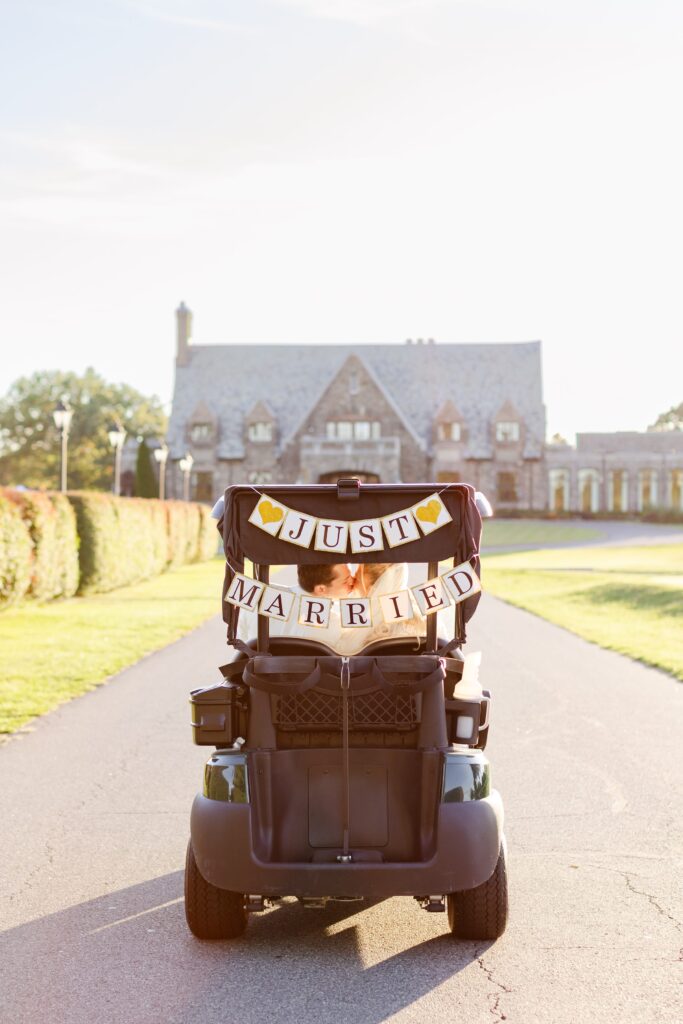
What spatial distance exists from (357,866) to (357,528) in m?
1.29

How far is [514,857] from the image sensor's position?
5.65 metres

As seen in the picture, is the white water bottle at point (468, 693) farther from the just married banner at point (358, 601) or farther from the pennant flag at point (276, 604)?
the pennant flag at point (276, 604)

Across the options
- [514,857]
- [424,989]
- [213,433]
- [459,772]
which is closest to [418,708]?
[459,772]

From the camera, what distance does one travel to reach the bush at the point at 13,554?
1783cm

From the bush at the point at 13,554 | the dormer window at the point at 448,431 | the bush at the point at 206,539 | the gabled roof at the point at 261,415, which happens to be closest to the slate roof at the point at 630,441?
the dormer window at the point at 448,431

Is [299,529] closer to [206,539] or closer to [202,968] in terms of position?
[202,968]

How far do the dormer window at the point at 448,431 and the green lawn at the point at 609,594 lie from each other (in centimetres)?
2787

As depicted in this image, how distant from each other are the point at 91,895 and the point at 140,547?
22902mm

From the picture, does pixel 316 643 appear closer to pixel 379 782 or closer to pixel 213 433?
pixel 379 782

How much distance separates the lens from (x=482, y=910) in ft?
14.6

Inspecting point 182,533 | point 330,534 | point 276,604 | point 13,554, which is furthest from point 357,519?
point 182,533

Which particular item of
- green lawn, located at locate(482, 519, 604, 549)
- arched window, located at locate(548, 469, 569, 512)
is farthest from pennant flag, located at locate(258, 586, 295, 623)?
arched window, located at locate(548, 469, 569, 512)

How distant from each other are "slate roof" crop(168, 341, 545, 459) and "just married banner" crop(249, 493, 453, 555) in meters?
65.9

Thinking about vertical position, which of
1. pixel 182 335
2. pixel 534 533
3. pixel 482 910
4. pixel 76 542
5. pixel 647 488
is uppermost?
pixel 182 335
